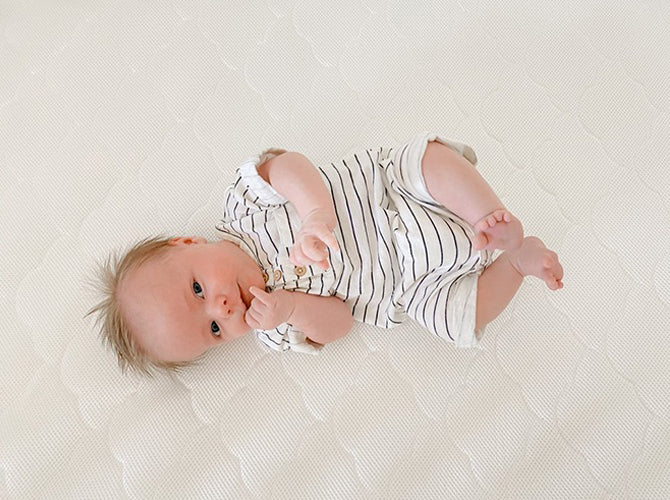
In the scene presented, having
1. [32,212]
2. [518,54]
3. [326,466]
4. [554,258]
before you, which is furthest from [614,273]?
[32,212]

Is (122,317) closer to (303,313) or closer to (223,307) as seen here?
(223,307)

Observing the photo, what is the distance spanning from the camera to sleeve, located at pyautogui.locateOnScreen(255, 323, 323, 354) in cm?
105

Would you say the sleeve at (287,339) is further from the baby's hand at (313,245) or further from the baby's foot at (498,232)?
the baby's foot at (498,232)

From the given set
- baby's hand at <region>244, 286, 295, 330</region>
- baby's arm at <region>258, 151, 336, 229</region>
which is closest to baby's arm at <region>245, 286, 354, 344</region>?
baby's hand at <region>244, 286, 295, 330</region>

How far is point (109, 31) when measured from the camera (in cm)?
127

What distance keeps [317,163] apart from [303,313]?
312 millimetres

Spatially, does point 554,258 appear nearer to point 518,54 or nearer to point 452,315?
point 452,315

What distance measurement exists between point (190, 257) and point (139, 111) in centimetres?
40

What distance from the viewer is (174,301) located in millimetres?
928

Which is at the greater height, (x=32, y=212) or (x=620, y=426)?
(x=620, y=426)

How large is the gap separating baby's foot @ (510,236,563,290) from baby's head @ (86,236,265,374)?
1.30 ft

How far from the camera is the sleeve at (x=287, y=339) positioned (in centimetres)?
105

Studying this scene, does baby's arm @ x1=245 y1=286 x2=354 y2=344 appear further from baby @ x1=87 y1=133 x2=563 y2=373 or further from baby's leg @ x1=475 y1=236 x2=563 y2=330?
baby's leg @ x1=475 y1=236 x2=563 y2=330

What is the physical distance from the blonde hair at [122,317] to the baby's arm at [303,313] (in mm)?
159
